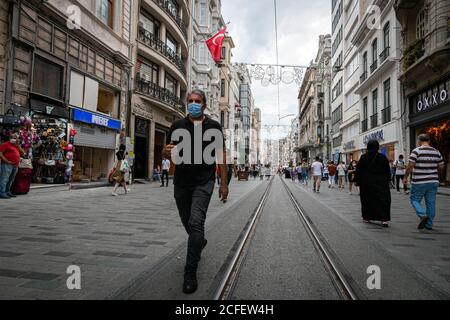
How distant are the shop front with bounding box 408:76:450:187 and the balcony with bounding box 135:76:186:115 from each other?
16191mm

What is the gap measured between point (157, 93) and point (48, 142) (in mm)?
11731

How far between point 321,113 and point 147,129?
39.9m

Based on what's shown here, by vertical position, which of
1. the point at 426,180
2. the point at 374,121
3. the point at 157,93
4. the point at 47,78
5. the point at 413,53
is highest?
the point at 413,53

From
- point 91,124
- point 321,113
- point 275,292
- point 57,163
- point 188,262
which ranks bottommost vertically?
point 275,292

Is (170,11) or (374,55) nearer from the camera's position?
(170,11)

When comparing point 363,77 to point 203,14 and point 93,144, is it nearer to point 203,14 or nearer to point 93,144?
point 203,14

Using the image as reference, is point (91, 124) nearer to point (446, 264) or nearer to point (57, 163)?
point (57, 163)

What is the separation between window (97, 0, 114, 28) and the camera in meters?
16.5

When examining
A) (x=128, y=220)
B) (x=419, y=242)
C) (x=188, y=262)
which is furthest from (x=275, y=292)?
(x=128, y=220)

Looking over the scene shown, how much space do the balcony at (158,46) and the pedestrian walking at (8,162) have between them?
13634mm

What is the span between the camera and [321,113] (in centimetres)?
5569

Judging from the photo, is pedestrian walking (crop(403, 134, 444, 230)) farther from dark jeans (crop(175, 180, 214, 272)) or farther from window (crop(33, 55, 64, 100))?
window (crop(33, 55, 64, 100))

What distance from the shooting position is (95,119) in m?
15.7

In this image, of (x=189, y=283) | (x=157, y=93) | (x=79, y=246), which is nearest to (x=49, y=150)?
(x=79, y=246)
